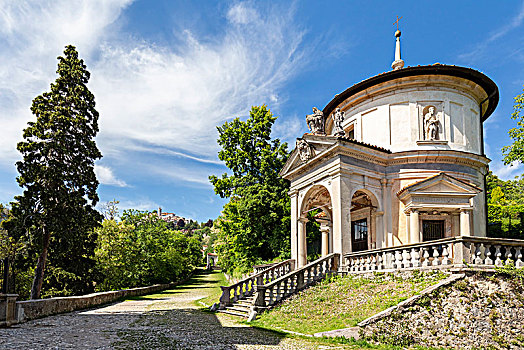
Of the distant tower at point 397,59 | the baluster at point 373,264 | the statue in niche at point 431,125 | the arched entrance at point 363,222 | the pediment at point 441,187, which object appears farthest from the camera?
the distant tower at point 397,59

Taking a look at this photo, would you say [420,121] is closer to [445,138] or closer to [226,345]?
[445,138]

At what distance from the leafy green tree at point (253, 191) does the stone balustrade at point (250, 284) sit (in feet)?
30.5

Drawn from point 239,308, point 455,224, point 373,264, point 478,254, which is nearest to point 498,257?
point 478,254

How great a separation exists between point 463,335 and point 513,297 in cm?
199

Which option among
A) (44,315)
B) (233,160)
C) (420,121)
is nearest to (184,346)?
(44,315)

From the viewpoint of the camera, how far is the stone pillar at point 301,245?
64.5 ft

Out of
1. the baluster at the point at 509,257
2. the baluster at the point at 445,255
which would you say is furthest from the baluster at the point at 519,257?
the baluster at the point at 445,255

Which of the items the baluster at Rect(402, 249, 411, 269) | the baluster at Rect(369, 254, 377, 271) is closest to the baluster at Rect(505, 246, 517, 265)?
the baluster at Rect(402, 249, 411, 269)

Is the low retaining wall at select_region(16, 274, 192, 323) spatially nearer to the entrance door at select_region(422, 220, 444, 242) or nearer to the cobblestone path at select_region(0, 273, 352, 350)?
the cobblestone path at select_region(0, 273, 352, 350)

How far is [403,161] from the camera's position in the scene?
18.3m

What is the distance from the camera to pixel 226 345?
945cm

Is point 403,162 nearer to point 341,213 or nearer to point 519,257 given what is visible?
point 341,213

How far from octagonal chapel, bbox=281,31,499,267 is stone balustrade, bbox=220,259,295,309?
37.9 inches

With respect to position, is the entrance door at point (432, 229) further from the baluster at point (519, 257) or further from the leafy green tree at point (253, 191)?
the leafy green tree at point (253, 191)
